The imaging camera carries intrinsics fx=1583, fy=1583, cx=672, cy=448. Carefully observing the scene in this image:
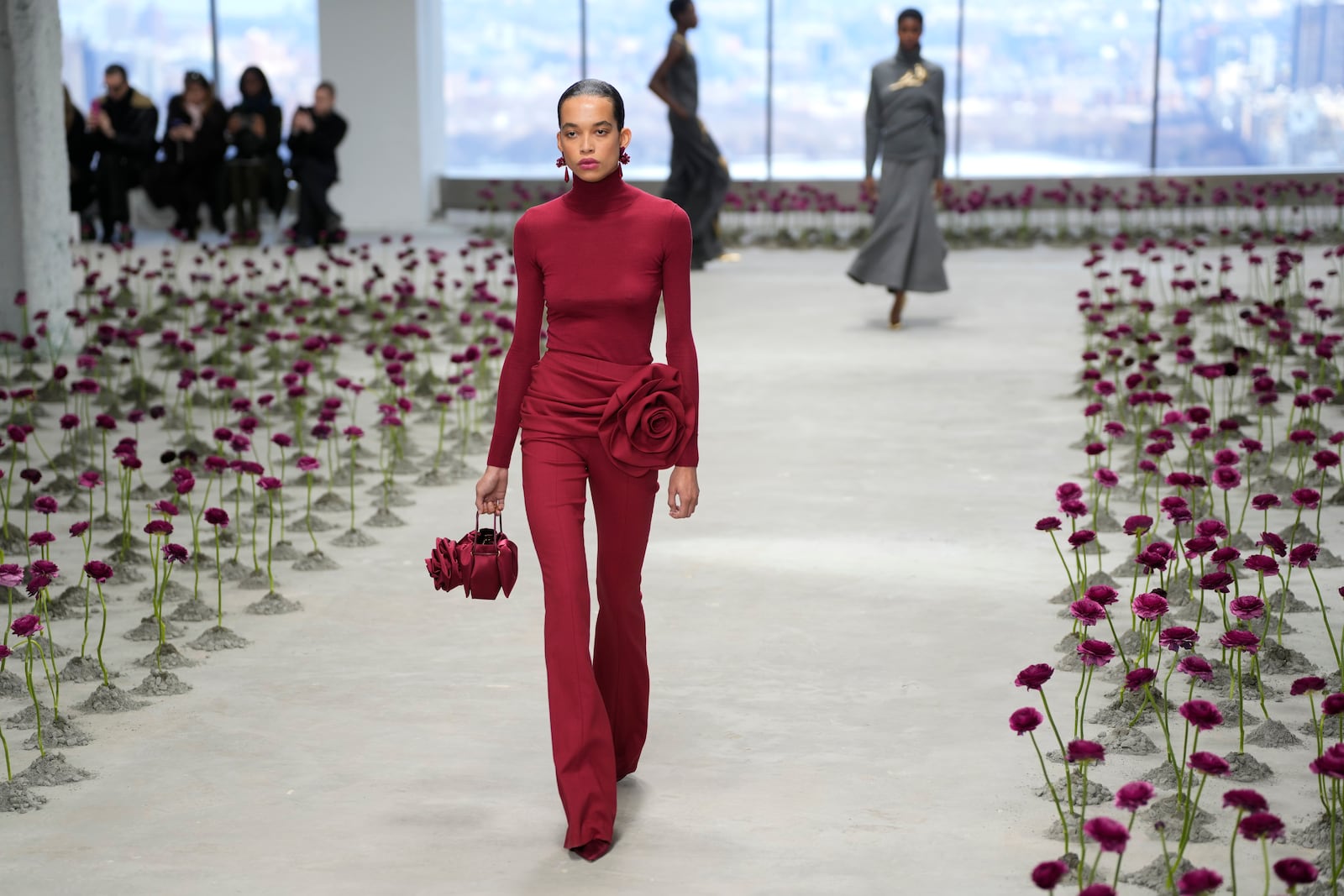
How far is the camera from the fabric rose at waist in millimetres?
2898

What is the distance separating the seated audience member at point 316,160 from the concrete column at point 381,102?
1427 mm

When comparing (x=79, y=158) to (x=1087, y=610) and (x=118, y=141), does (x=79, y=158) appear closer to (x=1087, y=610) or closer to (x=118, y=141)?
(x=118, y=141)

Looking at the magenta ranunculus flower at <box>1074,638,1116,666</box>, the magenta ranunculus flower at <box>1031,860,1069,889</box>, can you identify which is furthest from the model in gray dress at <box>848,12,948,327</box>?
the magenta ranunculus flower at <box>1031,860,1069,889</box>

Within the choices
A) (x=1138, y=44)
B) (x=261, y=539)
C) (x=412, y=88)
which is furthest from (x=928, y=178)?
(x=1138, y=44)

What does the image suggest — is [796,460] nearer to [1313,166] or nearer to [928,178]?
[928,178]

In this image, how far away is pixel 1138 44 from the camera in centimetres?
1788

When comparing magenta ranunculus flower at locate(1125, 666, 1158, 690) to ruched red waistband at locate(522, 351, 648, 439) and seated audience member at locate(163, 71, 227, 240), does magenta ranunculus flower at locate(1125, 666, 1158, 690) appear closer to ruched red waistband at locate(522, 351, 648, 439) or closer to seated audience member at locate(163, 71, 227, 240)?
ruched red waistband at locate(522, 351, 648, 439)

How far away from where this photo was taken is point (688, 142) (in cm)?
1111

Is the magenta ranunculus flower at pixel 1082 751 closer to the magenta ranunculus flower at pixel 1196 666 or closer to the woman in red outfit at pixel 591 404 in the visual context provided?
the magenta ranunculus flower at pixel 1196 666

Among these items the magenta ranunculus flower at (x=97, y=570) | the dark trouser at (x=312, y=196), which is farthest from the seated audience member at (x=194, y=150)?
the magenta ranunculus flower at (x=97, y=570)

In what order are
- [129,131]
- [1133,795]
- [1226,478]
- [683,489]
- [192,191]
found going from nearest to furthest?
1. [1133,795]
2. [683,489]
3. [1226,478]
4. [129,131]
5. [192,191]

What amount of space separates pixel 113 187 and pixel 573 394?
1228cm

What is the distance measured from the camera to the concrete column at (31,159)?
26.6ft

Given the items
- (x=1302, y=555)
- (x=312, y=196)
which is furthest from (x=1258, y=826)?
(x=312, y=196)
